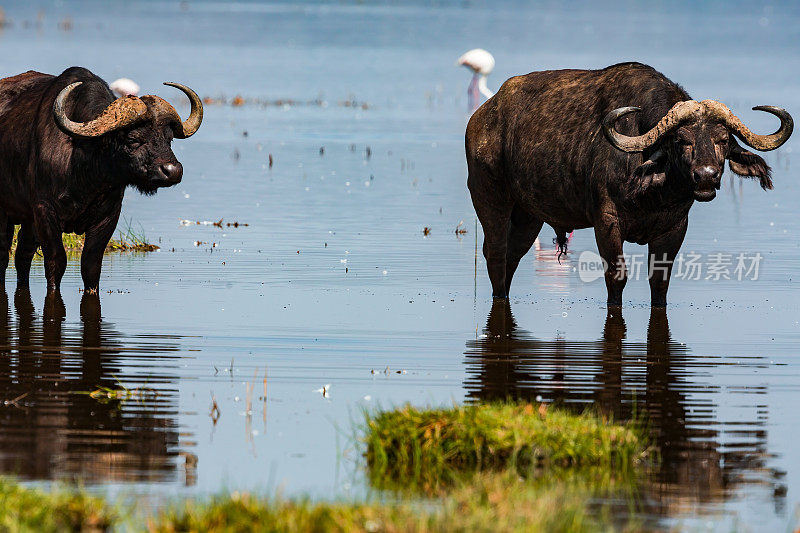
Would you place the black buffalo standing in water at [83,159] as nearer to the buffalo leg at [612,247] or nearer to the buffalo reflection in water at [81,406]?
the buffalo reflection in water at [81,406]

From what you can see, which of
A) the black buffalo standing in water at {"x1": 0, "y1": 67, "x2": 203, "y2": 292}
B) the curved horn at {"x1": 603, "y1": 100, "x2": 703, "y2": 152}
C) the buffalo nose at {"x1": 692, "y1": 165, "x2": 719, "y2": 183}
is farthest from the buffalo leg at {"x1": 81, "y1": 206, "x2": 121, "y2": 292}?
the buffalo nose at {"x1": 692, "y1": 165, "x2": 719, "y2": 183}

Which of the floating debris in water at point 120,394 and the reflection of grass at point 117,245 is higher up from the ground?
the reflection of grass at point 117,245

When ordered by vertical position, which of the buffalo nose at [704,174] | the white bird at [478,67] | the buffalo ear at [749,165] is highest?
the white bird at [478,67]

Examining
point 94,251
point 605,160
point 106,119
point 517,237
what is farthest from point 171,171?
point 605,160

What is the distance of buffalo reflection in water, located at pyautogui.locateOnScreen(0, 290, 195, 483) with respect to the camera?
7559mm

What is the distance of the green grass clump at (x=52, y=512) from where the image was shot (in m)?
6.23

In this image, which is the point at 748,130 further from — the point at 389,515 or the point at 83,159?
the point at 389,515

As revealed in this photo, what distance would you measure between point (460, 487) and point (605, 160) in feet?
19.6

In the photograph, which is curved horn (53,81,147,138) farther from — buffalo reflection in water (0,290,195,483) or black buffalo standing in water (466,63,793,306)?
black buffalo standing in water (466,63,793,306)

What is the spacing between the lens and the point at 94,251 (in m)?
13.4

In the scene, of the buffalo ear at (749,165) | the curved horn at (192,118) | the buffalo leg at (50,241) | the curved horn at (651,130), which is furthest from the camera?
the curved horn at (192,118)

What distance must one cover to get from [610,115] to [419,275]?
3.78 metres

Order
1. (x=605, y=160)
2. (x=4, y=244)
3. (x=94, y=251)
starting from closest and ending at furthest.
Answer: (x=605, y=160)
(x=94, y=251)
(x=4, y=244)

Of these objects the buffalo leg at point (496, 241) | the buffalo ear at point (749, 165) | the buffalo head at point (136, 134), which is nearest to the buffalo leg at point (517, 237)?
the buffalo leg at point (496, 241)
